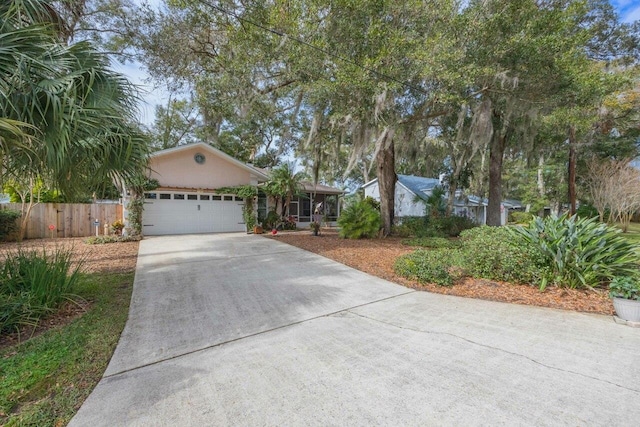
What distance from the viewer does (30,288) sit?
11.9ft

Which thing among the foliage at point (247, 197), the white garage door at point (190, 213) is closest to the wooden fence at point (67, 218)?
the white garage door at point (190, 213)

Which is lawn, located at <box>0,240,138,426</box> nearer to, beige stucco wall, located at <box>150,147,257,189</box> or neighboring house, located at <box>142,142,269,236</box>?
neighboring house, located at <box>142,142,269,236</box>

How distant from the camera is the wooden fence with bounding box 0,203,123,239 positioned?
10.5 m

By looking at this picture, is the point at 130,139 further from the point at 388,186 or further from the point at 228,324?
the point at 388,186

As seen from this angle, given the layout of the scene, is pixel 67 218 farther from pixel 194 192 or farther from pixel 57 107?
pixel 57 107

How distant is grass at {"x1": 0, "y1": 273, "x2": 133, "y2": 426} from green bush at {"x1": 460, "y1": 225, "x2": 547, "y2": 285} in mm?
5920

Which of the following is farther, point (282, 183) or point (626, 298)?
point (282, 183)

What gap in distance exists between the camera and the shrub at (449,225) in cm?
1263

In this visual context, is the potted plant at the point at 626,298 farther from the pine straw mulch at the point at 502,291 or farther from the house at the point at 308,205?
the house at the point at 308,205

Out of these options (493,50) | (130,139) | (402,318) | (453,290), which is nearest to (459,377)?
(402,318)

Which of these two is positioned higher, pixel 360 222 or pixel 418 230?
pixel 360 222

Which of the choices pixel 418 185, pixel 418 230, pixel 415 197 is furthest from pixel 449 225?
pixel 418 185

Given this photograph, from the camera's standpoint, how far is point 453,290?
4.95 metres

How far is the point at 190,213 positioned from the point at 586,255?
13497mm
